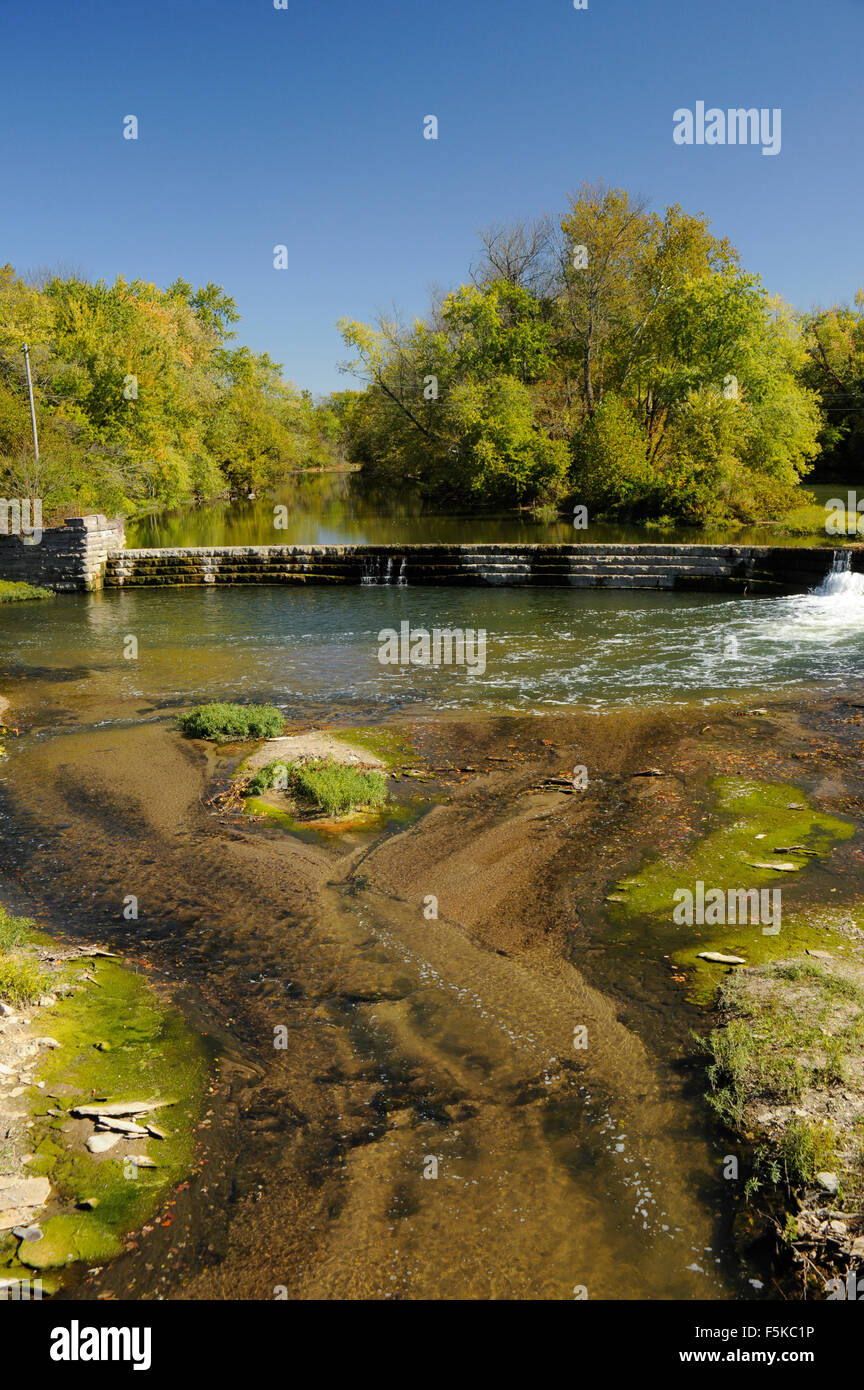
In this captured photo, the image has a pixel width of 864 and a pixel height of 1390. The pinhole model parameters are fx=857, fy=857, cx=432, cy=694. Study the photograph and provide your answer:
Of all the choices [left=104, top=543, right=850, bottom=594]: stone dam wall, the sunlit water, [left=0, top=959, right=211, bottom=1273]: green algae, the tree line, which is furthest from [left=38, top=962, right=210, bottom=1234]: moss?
the tree line

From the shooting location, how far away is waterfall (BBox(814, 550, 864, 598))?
22.8 m

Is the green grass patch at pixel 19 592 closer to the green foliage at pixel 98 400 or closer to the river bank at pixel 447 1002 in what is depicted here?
the green foliage at pixel 98 400

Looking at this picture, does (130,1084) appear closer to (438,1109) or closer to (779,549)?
(438,1109)

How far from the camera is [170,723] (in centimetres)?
1347

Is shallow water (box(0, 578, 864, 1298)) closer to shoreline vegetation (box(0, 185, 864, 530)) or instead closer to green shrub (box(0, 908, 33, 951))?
green shrub (box(0, 908, 33, 951))

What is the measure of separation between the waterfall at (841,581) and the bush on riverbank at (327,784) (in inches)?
685

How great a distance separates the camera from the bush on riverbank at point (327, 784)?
9.77 meters

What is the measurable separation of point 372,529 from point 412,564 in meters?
9.79

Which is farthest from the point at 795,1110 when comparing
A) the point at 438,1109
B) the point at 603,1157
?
the point at 438,1109

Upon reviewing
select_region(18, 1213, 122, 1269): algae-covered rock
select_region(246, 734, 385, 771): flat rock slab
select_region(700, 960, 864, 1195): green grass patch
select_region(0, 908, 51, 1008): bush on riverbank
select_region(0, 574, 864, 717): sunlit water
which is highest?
select_region(0, 574, 864, 717): sunlit water

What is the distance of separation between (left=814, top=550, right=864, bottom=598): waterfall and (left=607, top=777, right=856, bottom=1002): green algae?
15006 mm

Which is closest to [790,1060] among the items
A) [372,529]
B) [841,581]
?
[841,581]

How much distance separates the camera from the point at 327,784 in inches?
393
